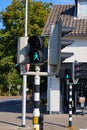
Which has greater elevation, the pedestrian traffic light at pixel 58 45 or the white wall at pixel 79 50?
the pedestrian traffic light at pixel 58 45

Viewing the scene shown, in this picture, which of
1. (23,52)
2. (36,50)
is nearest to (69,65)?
(23,52)

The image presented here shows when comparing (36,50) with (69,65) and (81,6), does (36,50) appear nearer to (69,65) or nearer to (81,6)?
(69,65)

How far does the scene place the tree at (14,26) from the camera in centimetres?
4691

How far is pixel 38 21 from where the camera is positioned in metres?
48.7

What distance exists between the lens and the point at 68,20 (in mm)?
31312

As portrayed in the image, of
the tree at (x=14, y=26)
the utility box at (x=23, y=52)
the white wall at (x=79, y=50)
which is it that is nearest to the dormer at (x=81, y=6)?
the white wall at (x=79, y=50)

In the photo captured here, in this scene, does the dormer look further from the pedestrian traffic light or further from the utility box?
the pedestrian traffic light

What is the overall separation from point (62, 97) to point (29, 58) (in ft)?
65.0

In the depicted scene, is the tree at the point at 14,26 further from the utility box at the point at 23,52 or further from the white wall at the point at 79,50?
the utility box at the point at 23,52

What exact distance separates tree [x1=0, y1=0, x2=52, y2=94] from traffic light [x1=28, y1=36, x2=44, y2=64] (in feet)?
118

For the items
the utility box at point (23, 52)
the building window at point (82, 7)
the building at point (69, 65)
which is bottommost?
the building at point (69, 65)

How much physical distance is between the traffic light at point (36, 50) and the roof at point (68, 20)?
19232 millimetres

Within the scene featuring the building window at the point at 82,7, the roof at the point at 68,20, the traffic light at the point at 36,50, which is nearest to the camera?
the traffic light at the point at 36,50

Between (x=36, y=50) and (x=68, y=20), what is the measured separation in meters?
21.4
